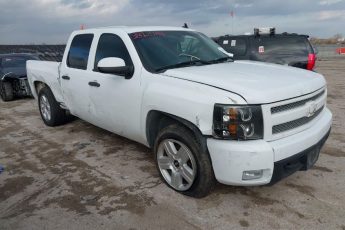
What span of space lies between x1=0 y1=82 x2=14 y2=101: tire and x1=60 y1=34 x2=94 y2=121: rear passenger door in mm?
5494

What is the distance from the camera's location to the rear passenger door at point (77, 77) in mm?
5137

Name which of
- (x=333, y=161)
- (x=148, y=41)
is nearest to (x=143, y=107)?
(x=148, y=41)

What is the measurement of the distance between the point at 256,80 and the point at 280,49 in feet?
15.0

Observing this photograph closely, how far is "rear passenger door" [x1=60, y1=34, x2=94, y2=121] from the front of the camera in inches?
202

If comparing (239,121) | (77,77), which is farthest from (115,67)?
(239,121)

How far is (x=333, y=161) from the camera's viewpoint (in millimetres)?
4598

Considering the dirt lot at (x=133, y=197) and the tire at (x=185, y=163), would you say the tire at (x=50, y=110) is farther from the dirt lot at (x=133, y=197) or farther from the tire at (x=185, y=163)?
the tire at (x=185, y=163)

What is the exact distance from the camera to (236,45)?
825 cm

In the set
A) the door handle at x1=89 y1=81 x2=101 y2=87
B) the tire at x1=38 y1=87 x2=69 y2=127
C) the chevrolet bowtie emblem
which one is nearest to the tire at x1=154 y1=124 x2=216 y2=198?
the chevrolet bowtie emblem

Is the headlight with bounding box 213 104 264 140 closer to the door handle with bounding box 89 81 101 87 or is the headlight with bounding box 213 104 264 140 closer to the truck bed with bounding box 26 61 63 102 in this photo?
the door handle with bounding box 89 81 101 87

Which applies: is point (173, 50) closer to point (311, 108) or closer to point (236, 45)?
point (311, 108)

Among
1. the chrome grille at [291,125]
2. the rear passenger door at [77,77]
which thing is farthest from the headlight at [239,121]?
the rear passenger door at [77,77]

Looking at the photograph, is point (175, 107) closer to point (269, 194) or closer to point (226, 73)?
point (226, 73)

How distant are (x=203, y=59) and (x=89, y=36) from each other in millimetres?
1803
